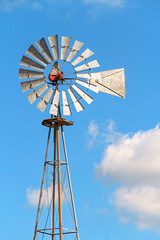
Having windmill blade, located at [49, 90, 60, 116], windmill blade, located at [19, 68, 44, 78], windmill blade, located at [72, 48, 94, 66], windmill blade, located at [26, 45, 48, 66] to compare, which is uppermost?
windmill blade, located at [72, 48, 94, 66]

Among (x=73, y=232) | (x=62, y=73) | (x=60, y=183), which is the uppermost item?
(x=62, y=73)

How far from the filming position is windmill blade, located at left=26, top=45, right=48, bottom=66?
2944cm

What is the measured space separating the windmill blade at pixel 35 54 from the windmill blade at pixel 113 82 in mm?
3846

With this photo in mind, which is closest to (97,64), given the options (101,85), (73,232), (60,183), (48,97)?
(101,85)

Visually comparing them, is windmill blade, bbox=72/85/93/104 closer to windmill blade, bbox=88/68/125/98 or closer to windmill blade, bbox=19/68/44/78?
windmill blade, bbox=88/68/125/98

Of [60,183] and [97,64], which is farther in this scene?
[97,64]

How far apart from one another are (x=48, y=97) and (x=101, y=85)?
12.7 feet

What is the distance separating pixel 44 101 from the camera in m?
29.3

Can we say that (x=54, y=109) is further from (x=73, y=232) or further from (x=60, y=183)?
(x=73, y=232)

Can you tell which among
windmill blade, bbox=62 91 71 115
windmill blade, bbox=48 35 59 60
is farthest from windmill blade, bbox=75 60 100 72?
windmill blade, bbox=62 91 71 115

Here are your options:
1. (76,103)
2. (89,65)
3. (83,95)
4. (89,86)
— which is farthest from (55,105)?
(89,65)

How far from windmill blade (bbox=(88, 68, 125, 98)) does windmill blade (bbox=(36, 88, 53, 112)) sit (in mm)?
3540

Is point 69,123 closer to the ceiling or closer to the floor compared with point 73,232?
closer to the ceiling

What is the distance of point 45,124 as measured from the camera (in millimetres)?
30031
